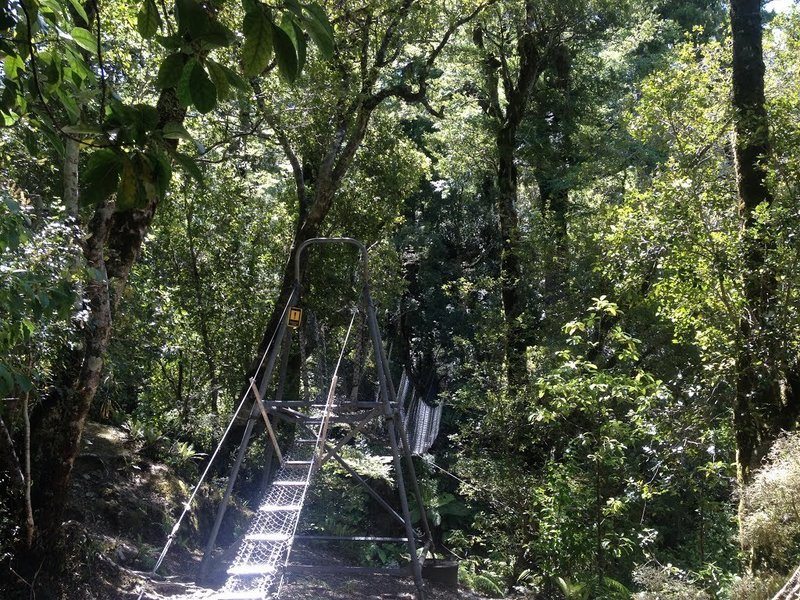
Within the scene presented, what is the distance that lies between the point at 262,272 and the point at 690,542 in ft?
21.8

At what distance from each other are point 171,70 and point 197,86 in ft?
0.20

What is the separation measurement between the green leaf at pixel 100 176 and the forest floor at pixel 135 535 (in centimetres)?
357

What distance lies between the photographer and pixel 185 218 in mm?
9195

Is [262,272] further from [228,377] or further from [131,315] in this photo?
[131,315]

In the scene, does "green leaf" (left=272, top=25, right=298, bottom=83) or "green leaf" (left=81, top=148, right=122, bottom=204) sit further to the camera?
"green leaf" (left=81, top=148, right=122, bottom=204)

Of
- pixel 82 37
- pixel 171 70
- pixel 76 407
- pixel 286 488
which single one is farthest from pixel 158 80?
pixel 286 488

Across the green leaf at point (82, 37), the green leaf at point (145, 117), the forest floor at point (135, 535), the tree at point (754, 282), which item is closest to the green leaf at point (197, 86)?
the green leaf at point (145, 117)

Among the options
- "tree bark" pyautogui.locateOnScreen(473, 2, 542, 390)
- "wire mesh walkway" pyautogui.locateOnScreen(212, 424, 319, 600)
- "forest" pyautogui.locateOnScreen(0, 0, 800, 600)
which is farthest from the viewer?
"tree bark" pyautogui.locateOnScreen(473, 2, 542, 390)

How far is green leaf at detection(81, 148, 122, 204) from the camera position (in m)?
1.30

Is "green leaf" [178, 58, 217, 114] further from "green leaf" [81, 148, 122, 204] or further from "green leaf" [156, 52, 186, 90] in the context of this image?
"green leaf" [81, 148, 122, 204]

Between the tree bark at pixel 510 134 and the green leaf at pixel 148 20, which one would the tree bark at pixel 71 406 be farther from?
the tree bark at pixel 510 134

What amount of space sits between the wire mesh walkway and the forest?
48cm

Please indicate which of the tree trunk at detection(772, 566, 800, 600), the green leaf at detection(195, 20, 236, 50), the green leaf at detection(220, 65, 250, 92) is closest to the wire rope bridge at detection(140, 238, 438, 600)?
the tree trunk at detection(772, 566, 800, 600)

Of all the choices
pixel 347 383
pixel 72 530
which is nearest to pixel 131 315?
pixel 72 530
